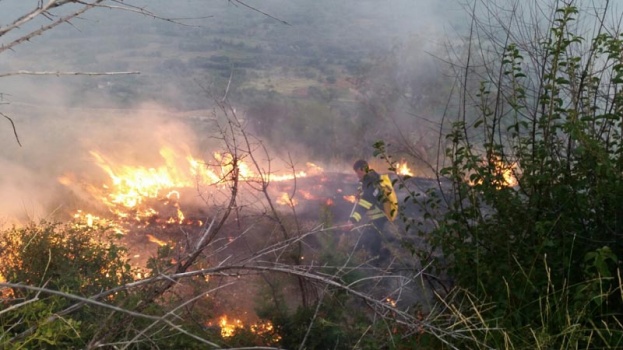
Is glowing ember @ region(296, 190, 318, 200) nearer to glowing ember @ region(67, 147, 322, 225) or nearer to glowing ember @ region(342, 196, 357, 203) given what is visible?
glowing ember @ region(67, 147, 322, 225)

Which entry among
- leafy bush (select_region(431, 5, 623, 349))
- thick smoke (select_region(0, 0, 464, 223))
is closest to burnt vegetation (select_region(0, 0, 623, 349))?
leafy bush (select_region(431, 5, 623, 349))

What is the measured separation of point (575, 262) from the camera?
3.18 m

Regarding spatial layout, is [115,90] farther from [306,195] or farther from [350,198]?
[350,198]

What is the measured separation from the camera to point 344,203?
10.3 meters

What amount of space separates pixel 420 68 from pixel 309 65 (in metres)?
8.46

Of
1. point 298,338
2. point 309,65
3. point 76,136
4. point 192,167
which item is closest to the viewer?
point 298,338

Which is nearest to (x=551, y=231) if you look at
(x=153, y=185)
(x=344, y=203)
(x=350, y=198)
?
(x=344, y=203)

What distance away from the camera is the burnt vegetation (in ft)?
8.93

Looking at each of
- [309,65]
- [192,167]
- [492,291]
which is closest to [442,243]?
[492,291]

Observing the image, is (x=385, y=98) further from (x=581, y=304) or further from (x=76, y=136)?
(x=581, y=304)

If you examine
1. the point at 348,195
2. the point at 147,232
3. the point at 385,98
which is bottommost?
the point at 147,232

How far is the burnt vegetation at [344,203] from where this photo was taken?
2723 mm

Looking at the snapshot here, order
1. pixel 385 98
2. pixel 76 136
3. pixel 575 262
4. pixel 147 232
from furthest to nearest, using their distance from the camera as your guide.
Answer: pixel 385 98 < pixel 76 136 < pixel 147 232 < pixel 575 262

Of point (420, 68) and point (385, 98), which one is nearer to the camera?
point (385, 98)
